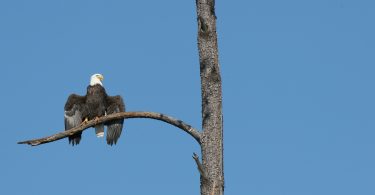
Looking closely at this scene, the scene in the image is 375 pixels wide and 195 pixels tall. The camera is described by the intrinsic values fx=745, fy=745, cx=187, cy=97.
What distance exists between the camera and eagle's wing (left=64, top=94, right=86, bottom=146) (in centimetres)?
1112

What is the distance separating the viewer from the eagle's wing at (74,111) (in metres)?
11.1

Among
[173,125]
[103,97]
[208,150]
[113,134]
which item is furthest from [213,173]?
[103,97]

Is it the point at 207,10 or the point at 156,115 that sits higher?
the point at 207,10

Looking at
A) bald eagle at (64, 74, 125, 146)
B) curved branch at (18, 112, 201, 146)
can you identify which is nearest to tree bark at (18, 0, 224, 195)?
curved branch at (18, 112, 201, 146)

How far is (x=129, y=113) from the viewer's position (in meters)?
A: 7.75

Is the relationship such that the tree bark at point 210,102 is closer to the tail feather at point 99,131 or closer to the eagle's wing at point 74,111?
the tail feather at point 99,131

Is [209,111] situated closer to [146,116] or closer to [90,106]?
[146,116]

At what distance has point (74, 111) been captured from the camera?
11.3 m

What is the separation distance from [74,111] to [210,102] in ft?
15.3

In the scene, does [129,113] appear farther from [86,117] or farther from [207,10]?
[86,117]

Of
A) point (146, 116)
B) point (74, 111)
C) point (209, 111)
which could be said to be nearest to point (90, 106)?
point (74, 111)

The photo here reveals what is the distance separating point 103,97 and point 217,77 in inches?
180

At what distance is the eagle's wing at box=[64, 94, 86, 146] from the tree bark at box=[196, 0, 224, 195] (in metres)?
4.44

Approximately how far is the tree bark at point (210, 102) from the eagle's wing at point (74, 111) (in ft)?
14.6
